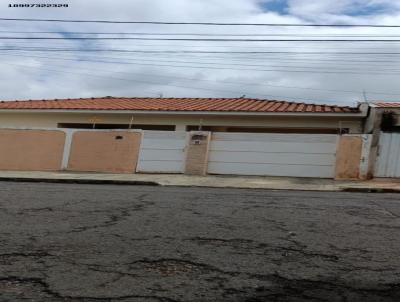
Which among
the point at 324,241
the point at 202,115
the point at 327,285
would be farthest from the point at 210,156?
the point at 327,285

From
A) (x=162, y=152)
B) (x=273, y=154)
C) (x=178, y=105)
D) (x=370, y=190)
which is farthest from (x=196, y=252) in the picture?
(x=178, y=105)

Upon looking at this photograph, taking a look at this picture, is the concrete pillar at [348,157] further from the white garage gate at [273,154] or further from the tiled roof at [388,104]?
the tiled roof at [388,104]

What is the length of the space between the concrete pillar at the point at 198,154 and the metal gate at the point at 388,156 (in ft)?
20.3

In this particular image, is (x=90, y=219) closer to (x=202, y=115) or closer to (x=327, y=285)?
(x=327, y=285)

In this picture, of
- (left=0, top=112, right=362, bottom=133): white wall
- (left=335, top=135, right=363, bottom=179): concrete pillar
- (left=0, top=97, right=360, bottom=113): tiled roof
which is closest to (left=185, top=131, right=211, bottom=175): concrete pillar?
(left=0, top=97, right=360, bottom=113): tiled roof

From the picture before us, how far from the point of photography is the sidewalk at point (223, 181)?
661 inches

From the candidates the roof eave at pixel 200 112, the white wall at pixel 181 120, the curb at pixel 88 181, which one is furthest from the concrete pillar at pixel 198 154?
the curb at pixel 88 181

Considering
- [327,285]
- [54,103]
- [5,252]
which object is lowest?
[5,252]

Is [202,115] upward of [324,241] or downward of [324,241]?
upward

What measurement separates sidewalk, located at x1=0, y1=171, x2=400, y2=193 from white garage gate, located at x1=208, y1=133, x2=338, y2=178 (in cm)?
55

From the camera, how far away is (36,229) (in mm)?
7637

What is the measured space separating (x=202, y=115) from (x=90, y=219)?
1502 centimetres

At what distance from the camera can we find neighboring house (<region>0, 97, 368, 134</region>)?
22406 millimetres

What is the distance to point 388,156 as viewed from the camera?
1923cm
